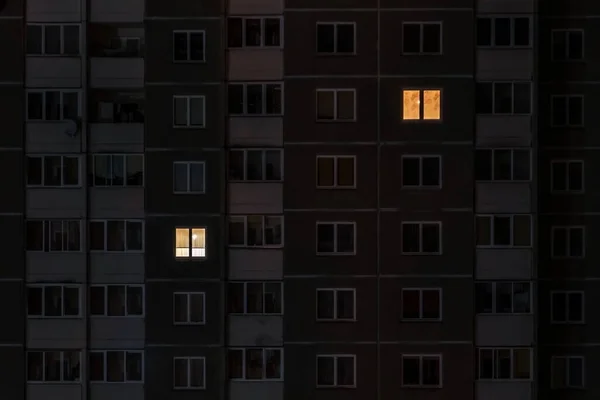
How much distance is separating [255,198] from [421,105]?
5199 millimetres

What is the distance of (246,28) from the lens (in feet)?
59.2

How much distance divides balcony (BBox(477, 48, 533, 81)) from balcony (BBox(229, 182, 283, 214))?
6570 millimetres

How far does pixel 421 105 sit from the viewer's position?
1792 centimetres

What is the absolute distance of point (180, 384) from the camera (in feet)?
59.5

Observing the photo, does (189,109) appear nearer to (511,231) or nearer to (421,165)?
(421,165)

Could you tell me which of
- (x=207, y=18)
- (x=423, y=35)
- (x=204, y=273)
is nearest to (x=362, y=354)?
(x=204, y=273)

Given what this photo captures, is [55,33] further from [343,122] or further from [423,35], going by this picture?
[423,35]

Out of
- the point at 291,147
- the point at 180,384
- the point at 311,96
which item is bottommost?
the point at 180,384

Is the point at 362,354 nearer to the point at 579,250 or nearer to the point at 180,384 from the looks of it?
the point at 180,384

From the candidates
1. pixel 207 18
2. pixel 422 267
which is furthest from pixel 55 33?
pixel 422 267

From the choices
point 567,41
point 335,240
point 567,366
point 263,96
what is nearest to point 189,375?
point 335,240

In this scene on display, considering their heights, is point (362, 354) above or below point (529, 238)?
below

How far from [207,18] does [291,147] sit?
419cm

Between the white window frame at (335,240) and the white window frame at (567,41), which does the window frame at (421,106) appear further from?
the white window frame at (567,41)
